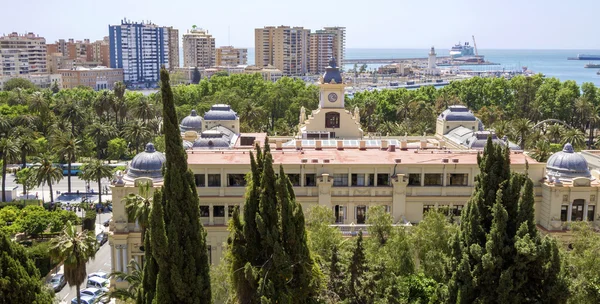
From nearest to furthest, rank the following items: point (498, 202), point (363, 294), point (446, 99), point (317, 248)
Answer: point (498, 202) → point (363, 294) → point (317, 248) → point (446, 99)

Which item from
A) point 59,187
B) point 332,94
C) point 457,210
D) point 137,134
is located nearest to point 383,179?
point 457,210

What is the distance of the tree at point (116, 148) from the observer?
8962cm

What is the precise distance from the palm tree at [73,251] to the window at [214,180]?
349 inches

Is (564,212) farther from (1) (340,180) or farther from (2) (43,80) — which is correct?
(2) (43,80)

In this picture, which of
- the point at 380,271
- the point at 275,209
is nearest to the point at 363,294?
the point at 380,271

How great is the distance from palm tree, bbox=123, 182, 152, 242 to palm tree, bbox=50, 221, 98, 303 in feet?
8.99

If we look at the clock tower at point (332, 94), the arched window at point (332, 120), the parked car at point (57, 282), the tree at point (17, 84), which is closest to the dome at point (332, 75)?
the clock tower at point (332, 94)

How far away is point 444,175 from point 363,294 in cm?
1617

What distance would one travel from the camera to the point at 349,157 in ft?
143

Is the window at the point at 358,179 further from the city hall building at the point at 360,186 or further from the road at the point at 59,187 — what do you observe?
the road at the point at 59,187

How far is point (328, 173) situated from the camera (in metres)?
41.0

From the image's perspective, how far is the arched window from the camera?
6178cm

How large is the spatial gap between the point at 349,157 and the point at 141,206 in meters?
15.5

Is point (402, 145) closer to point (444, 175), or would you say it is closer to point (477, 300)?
point (444, 175)
